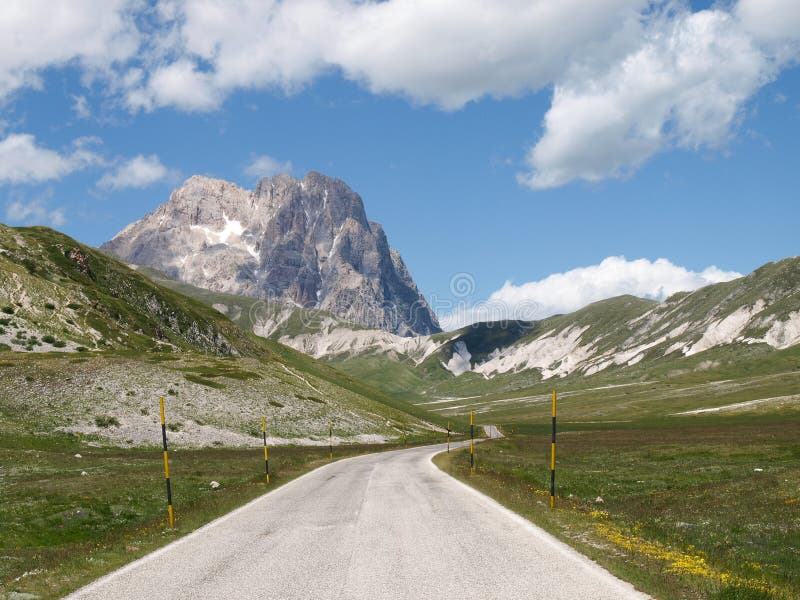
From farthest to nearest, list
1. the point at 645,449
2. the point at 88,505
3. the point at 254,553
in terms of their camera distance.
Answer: the point at 645,449 < the point at 88,505 < the point at 254,553

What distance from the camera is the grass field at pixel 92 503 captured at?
50.7 feet

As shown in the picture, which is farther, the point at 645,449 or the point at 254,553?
the point at 645,449

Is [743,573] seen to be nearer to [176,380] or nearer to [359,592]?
[359,592]

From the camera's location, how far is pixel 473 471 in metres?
37.8

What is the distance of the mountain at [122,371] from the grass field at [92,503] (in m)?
12.9

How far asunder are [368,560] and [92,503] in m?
16.9

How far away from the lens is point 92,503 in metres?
25.6

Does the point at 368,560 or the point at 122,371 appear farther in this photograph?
the point at 122,371

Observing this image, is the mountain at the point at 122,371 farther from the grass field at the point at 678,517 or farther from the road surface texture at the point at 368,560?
the road surface texture at the point at 368,560

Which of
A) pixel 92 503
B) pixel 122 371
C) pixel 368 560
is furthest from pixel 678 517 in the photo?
pixel 122 371

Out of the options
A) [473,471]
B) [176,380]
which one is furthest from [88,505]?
[176,380]

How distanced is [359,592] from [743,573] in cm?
826

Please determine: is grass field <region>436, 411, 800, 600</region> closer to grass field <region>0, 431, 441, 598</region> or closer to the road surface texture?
the road surface texture

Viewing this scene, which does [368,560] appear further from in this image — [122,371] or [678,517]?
[122,371]
